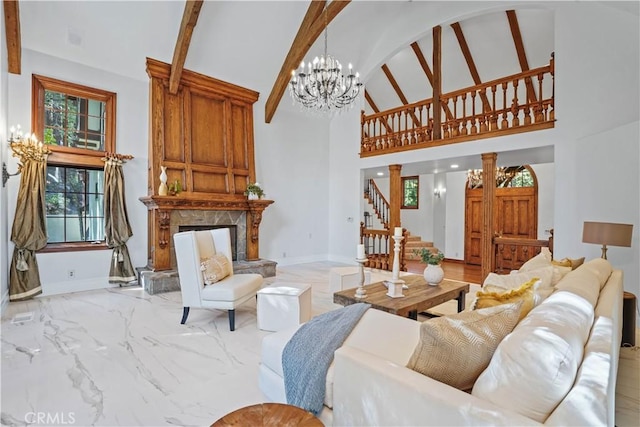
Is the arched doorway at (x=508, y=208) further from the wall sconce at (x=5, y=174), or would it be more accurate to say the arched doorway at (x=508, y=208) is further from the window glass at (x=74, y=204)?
the wall sconce at (x=5, y=174)

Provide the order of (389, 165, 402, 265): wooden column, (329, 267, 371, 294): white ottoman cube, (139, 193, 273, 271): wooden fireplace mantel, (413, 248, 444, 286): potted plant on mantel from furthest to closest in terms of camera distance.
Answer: (389, 165, 402, 265): wooden column < (139, 193, 273, 271): wooden fireplace mantel < (329, 267, 371, 294): white ottoman cube < (413, 248, 444, 286): potted plant on mantel

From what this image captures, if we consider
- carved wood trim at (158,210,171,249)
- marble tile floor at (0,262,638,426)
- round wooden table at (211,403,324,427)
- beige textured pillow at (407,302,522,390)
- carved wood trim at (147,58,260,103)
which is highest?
carved wood trim at (147,58,260,103)

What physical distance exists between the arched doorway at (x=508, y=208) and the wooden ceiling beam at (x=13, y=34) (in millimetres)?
8867

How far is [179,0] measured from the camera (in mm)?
5219

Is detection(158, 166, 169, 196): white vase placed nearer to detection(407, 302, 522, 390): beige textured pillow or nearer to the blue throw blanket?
the blue throw blanket

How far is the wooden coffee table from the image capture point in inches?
114

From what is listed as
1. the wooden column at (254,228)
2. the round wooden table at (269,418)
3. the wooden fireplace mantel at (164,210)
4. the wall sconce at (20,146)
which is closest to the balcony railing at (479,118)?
the wooden column at (254,228)

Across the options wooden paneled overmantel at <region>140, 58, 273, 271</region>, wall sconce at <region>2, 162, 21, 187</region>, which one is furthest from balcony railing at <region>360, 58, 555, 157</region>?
wall sconce at <region>2, 162, 21, 187</region>

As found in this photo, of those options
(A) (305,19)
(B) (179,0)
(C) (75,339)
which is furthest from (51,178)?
(A) (305,19)

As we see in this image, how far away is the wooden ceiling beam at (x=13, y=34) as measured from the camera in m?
4.07

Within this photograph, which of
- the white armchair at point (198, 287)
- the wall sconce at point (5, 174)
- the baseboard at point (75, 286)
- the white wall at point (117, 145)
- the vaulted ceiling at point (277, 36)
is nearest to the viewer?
the white armchair at point (198, 287)

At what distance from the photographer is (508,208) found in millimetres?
8125

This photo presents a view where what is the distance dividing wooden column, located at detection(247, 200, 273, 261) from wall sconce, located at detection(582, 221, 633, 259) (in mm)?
5050

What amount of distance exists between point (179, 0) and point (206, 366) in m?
5.51
